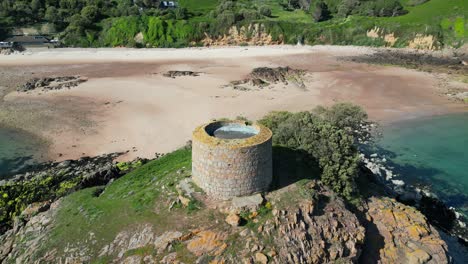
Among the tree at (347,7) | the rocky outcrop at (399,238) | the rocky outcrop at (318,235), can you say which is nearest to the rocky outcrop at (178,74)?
the rocky outcrop at (399,238)

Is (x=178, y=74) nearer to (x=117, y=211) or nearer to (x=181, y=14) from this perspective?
(x=181, y=14)

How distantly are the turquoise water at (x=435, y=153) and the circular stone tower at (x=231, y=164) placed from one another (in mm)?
15326

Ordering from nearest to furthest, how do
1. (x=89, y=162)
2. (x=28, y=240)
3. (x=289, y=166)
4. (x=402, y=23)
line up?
1. (x=28, y=240)
2. (x=289, y=166)
3. (x=89, y=162)
4. (x=402, y=23)

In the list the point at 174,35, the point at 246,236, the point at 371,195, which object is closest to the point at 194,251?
the point at 246,236

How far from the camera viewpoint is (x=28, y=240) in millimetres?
18438

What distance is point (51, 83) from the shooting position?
52.9 m

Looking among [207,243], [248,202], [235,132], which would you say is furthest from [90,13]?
Answer: [207,243]

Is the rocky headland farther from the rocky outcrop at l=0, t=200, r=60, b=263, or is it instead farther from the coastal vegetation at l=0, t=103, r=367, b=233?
the coastal vegetation at l=0, t=103, r=367, b=233

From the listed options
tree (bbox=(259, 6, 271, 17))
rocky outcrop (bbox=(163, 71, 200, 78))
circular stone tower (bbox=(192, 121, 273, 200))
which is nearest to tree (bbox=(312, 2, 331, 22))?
tree (bbox=(259, 6, 271, 17))

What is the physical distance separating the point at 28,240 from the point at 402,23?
3125 inches

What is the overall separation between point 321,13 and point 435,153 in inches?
2522

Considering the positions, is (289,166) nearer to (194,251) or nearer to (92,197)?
(194,251)

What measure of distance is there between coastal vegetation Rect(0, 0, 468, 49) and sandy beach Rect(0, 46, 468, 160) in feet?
29.4

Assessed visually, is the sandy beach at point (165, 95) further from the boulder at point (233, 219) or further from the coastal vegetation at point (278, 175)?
the boulder at point (233, 219)
